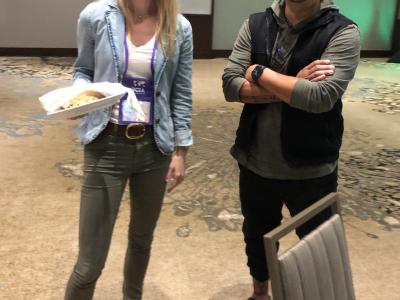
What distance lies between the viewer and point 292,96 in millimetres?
1766

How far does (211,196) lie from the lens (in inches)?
139

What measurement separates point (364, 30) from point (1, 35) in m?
6.43

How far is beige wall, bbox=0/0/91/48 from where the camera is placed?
8312 millimetres

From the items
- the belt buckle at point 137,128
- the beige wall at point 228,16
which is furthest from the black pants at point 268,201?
the beige wall at point 228,16

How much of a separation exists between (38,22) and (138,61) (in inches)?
289

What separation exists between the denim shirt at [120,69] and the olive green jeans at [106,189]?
0.05 metres

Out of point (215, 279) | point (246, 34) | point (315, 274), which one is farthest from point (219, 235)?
point (315, 274)

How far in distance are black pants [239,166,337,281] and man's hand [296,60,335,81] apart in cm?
39

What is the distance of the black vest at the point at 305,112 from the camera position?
5.92 ft

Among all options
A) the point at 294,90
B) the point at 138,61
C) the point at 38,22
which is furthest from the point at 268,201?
the point at 38,22

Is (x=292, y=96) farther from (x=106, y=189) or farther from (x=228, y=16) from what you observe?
(x=228, y=16)

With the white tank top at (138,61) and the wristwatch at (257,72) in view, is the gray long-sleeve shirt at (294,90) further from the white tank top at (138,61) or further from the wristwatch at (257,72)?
the white tank top at (138,61)

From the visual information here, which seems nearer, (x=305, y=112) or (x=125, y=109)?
(x=125, y=109)

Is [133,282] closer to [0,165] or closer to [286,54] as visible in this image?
[286,54]
